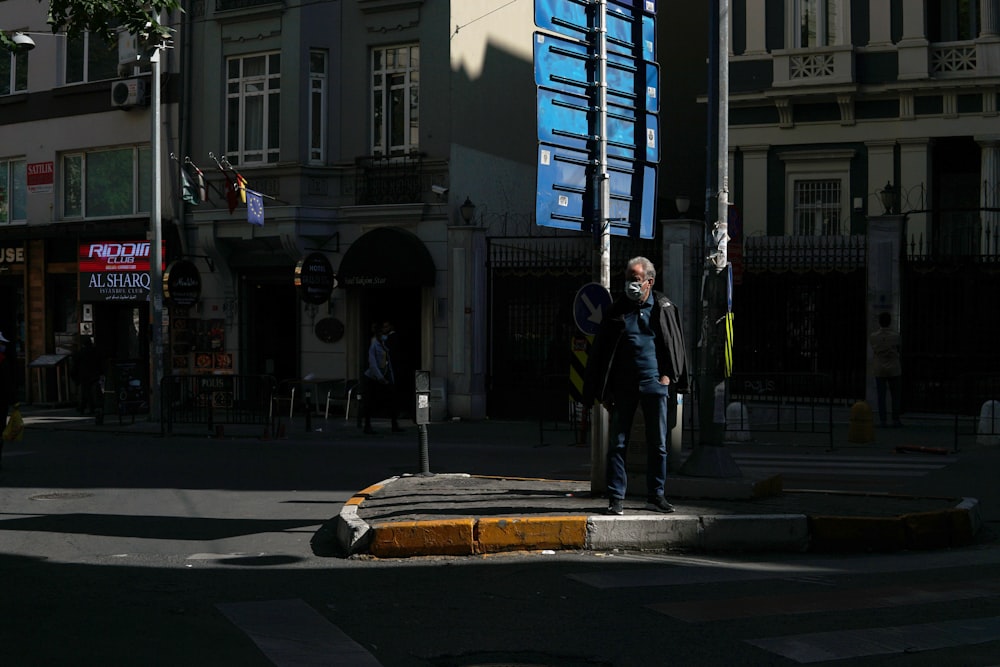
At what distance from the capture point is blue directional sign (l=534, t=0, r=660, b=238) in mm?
10594

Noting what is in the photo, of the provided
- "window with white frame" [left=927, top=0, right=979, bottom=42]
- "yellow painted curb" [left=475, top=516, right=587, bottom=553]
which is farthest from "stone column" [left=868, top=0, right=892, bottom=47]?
"yellow painted curb" [left=475, top=516, right=587, bottom=553]

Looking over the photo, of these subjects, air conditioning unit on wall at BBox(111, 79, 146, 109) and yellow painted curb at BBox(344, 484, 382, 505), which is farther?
air conditioning unit on wall at BBox(111, 79, 146, 109)

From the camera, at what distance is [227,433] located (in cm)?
2188

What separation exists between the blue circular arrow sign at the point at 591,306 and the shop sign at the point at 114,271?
18875 mm

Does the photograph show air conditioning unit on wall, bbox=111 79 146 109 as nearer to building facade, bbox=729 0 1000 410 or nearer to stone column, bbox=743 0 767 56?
building facade, bbox=729 0 1000 410

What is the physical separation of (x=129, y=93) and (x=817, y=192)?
1559cm

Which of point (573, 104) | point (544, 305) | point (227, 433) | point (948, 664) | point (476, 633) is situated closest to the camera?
point (948, 664)

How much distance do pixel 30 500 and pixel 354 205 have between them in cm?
1333

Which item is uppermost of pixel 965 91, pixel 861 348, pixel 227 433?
pixel 965 91

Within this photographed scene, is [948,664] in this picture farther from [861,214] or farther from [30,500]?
[861,214]

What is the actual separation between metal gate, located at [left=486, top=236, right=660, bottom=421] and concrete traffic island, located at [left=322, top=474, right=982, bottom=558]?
43.7ft

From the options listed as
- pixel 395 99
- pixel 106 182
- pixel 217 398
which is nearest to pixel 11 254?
pixel 106 182

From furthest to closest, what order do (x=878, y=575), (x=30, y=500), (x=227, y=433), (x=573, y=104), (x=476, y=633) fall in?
(x=227, y=433), (x=30, y=500), (x=573, y=104), (x=878, y=575), (x=476, y=633)

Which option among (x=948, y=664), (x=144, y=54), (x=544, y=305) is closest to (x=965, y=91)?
(x=544, y=305)
